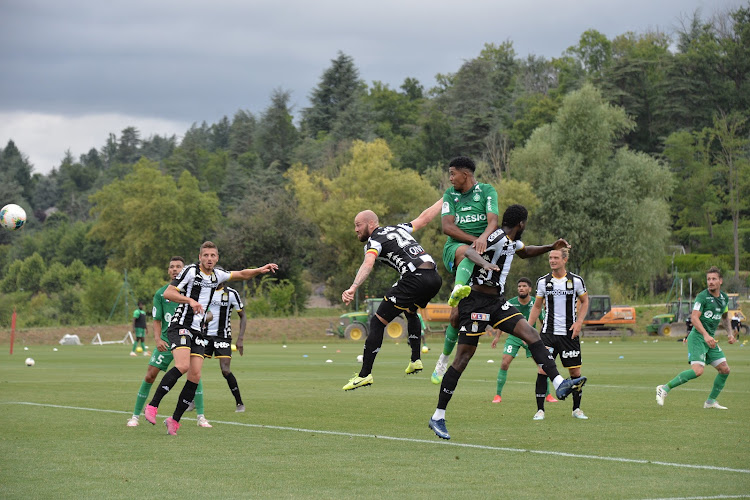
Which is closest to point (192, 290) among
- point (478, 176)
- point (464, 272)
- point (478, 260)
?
point (464, 272)

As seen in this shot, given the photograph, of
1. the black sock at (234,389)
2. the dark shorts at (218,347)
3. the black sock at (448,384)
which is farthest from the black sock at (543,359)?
the black sock at (234,389)

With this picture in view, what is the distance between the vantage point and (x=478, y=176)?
77.1 meters

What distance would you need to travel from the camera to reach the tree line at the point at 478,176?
7038 cm

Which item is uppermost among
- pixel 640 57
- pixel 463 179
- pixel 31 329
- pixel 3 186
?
pixel 640 57

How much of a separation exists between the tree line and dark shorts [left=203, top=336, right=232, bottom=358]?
49546mm

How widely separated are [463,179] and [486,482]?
392cm

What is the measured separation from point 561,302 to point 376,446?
4.82 meters

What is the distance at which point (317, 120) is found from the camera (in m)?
127

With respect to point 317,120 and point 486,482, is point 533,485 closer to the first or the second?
point 486,482

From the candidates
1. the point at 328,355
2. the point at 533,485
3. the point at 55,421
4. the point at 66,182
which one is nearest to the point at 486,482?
the point at 533,485

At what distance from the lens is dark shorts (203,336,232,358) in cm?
1515

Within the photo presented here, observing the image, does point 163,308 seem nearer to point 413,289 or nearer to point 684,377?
point 413,289

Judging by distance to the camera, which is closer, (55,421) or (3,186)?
(55,421)

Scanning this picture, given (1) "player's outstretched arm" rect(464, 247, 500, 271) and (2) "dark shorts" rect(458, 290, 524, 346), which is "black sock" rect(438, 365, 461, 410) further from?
(1) "player's outstretched arm" rect(464, 247, 500, 271)
